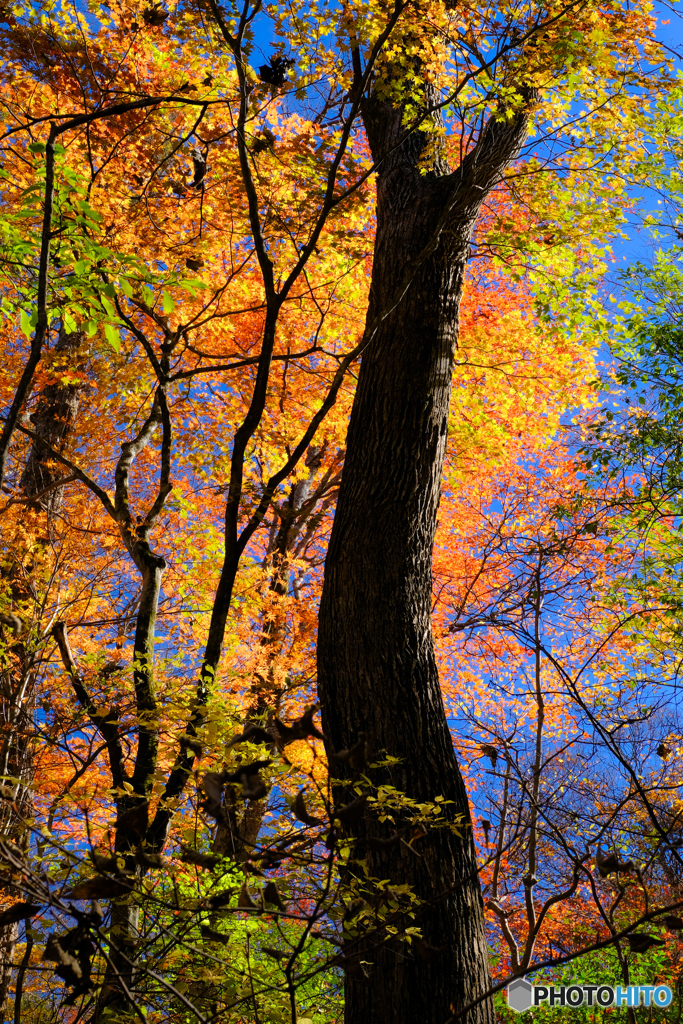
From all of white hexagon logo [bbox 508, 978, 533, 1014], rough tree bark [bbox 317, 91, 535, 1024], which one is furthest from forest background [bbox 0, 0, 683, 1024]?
white hexagon logo [bbox 508, 978, 533, 1014]

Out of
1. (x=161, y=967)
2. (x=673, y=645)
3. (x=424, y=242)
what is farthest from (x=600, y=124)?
(x=161, y=967)

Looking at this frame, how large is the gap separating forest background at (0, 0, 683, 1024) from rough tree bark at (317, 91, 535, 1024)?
0.9 inches

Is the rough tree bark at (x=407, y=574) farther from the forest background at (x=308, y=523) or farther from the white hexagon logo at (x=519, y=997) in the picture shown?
the white hexagon logo at (x=519, y=997)

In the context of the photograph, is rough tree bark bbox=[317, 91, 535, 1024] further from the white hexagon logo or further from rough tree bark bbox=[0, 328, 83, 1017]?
rough tree bark bbox=[0, 328, 83, 1017]

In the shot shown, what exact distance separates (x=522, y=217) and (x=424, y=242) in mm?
4332

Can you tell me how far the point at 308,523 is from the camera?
41.1ft

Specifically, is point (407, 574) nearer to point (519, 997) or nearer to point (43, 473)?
point (519, 997)

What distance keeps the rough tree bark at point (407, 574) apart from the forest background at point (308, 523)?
0.02 metres

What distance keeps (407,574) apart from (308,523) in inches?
351

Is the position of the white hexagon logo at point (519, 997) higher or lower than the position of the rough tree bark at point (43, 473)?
lower

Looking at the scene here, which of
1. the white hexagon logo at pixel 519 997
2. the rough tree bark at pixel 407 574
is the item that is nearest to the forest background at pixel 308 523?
the rough tree bark at pixel 407 574

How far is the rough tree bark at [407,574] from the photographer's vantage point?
2842mm

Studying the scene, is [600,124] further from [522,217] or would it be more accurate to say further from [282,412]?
[282,412]

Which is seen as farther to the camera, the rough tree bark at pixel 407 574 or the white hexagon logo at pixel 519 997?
the white hexagon logo at pixel 519 997
